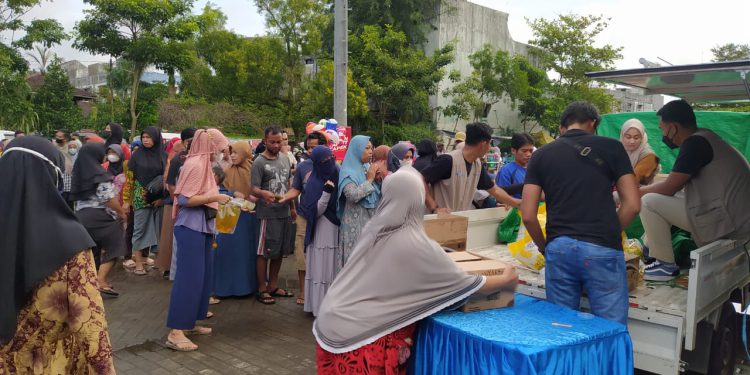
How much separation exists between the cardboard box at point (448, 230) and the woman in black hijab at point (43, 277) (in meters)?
2.34

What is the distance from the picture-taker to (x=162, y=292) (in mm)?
6965

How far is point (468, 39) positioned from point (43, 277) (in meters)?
33.9

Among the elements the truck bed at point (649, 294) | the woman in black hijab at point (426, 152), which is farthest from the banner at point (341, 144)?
the truck bed at point (649, 294)

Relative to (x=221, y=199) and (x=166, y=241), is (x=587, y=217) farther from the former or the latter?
(x=166, y=241)

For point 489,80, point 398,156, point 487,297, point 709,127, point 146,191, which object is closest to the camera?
point 487,297

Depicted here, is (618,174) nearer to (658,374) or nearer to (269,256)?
(658,374)

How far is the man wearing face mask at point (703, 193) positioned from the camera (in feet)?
14.3

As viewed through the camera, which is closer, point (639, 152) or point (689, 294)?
point (689, 294)

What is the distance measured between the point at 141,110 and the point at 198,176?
26.9 metres

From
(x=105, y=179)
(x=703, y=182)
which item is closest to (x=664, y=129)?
(x=703, y=182)

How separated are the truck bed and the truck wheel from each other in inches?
16.3

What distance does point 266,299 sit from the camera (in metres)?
6.60

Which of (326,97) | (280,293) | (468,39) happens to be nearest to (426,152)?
(280,293)

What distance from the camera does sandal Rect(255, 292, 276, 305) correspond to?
6.58 metres
